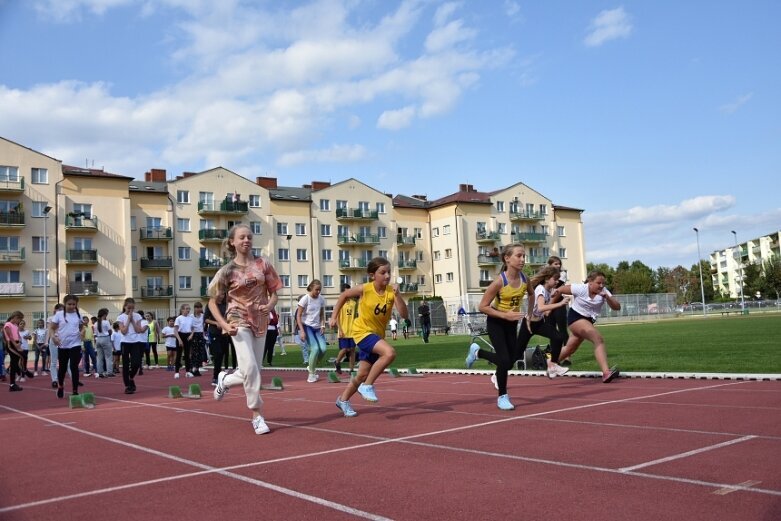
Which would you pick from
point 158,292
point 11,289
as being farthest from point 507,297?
point 158,292

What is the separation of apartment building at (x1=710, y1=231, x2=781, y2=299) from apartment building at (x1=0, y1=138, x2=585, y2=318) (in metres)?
67.8

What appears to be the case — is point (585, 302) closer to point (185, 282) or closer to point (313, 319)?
point (313, 319)

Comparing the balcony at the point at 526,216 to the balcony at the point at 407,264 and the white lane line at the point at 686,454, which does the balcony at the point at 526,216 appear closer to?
the balcony at the point at 407,264

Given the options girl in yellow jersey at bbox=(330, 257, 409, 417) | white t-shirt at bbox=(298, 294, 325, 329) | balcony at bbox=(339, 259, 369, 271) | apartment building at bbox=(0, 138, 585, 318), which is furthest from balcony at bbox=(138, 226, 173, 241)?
girl in yellow jersey at bbox=(330, 257, 409, 417)

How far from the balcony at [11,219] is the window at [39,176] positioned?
3117mm

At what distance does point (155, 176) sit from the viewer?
244 ft

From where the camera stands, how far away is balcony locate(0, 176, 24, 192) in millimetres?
60250

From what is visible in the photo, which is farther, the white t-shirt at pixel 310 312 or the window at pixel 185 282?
the window at pixel 185 282

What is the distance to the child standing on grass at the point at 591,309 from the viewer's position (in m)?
11.5

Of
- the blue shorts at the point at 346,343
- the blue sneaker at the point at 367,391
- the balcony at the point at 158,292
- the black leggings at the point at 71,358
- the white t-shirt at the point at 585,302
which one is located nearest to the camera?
the blue sneaker at the point at 367,391

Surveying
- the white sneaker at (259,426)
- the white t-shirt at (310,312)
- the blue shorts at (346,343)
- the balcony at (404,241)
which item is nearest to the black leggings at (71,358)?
the white t-shirt at (310,312)

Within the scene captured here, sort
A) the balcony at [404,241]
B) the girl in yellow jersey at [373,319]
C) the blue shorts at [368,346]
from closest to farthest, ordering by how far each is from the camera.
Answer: the girl in yellow jersey at [373,319]
the blue shorts at [368,346]
the balcony at [404,241]

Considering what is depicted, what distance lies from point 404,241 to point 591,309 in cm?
7340

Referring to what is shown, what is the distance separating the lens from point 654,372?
12.0m
